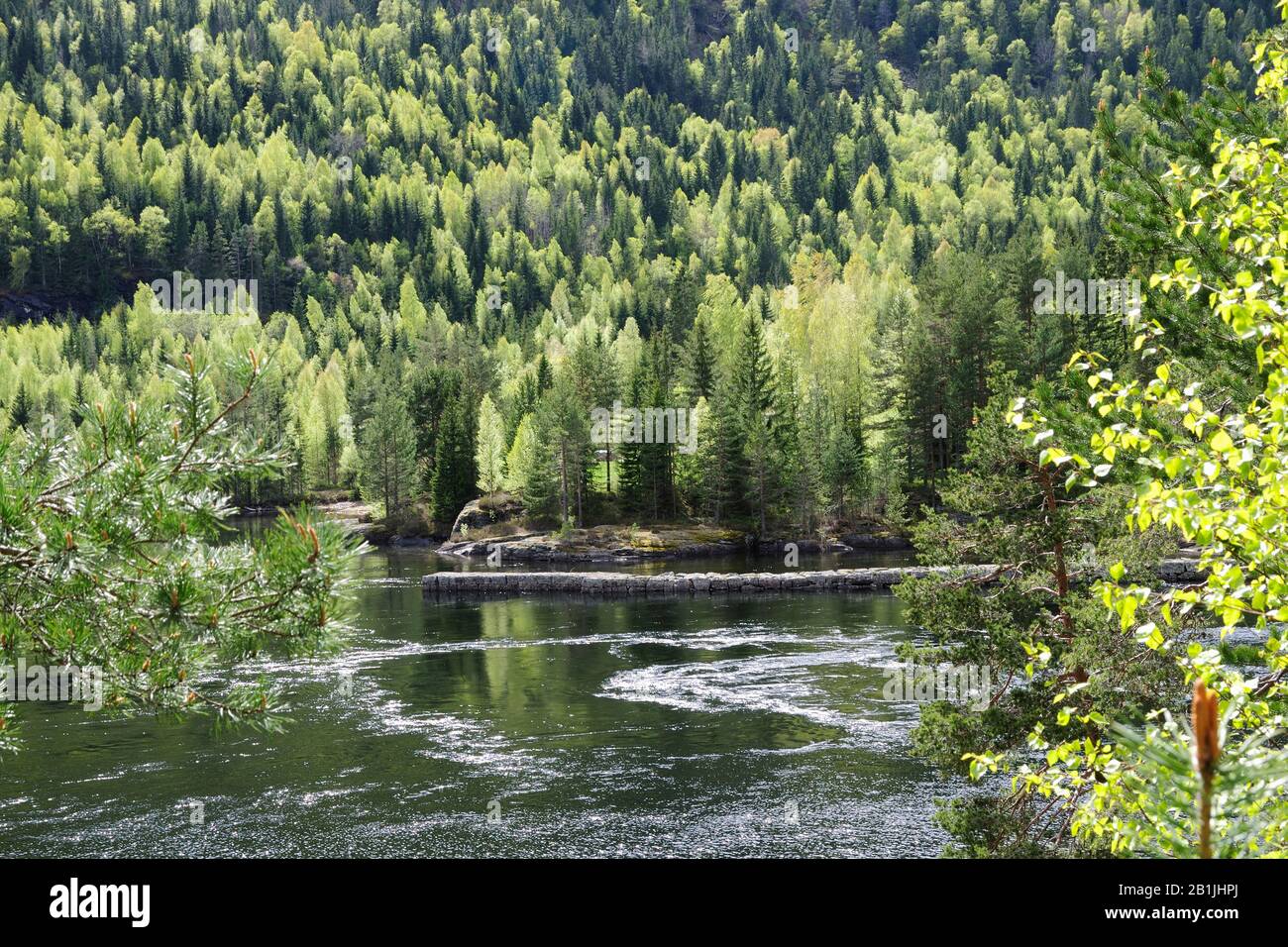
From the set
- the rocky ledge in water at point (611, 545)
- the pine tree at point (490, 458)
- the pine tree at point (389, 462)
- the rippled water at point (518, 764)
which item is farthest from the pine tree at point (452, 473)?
the rippled water at point (518, 764)

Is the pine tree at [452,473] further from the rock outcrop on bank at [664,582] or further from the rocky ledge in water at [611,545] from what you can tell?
the rock outcrop on bank at [664,582]

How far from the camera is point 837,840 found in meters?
24.4

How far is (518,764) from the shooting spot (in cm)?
3042

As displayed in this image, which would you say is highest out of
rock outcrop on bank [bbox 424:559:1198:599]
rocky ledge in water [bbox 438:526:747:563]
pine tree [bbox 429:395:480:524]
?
pine tree [bbox 429:395:480:524]

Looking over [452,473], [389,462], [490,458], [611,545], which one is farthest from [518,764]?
[389,462]

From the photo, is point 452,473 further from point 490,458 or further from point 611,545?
point 611,545

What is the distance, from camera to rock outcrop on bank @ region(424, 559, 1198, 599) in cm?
6081

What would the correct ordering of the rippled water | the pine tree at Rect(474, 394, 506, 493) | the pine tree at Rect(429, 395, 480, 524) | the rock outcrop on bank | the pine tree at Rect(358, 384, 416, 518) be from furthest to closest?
the pine tree at Rect(358, 384, 416, 518) → the pine tree at Rect(429, 395, 480, 524) → the pine tree at Rect(474, 394, 506, 493) → the rock outcrop on bank → the rippled water

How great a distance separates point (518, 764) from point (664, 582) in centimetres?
3290

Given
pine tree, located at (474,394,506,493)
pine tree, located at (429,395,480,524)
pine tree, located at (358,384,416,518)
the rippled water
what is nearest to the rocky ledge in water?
pine tree, located at (474,394,506,493)

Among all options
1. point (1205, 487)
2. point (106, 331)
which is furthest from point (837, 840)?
point (106, 331)

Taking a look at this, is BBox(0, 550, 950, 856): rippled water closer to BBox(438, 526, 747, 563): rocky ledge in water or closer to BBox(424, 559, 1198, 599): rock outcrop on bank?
BBox(424, 559, 1198, 599): rock outcrop on bank

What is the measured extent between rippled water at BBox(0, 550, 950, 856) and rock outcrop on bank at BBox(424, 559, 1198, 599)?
14397 millimetres

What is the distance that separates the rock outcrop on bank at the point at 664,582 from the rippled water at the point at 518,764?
14.4 metres
